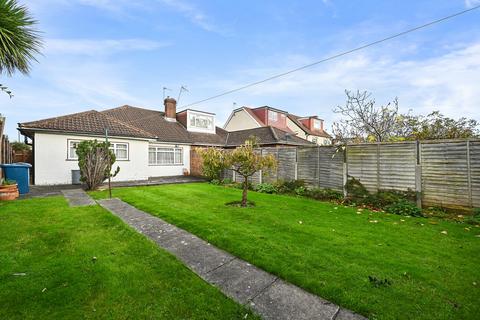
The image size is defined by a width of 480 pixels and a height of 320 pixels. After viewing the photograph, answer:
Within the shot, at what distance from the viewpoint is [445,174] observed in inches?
264

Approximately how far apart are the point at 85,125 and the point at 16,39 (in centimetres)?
929

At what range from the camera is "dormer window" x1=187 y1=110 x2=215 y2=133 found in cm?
2188

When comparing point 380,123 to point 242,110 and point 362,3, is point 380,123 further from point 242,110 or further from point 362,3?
point 242,110

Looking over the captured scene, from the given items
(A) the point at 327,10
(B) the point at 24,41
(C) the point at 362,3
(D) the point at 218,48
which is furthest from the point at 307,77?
(B) the point at 24,41

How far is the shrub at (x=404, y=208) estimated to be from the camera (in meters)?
6.74

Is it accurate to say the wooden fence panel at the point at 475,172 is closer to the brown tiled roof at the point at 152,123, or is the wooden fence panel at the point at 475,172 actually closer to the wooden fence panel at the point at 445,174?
the wooden fence panel at the point at 445,174

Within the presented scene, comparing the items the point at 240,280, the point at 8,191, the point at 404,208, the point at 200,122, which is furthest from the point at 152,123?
the point at 240,280

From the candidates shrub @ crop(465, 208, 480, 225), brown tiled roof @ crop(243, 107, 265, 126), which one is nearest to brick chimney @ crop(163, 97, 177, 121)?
brown tiled roof @ crop(243, 107, 265, 126)

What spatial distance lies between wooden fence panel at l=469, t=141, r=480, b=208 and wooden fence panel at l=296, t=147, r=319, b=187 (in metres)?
4.84

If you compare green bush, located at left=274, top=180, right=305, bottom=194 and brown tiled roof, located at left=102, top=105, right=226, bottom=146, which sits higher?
brown tiled roof, located at left=102, top=105, right=226, bottom=146

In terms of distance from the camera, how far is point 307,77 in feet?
45.4

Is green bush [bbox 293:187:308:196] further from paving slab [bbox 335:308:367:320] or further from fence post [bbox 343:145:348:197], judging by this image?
paving slab [bbox 335:308:367:320]

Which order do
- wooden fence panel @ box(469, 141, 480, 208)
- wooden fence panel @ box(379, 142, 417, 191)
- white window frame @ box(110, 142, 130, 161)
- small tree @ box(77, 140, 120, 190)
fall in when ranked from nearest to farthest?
wooden fence panel @ box(469, 141, 480, 208)
wooden fence panel @ box(379, 142, 417, 191)
small tree @ box(77, 140, 120, 190)
white window frame @ box(110, 142, 130, 161)

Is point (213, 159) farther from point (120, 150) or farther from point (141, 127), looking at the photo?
point (141, 127)
